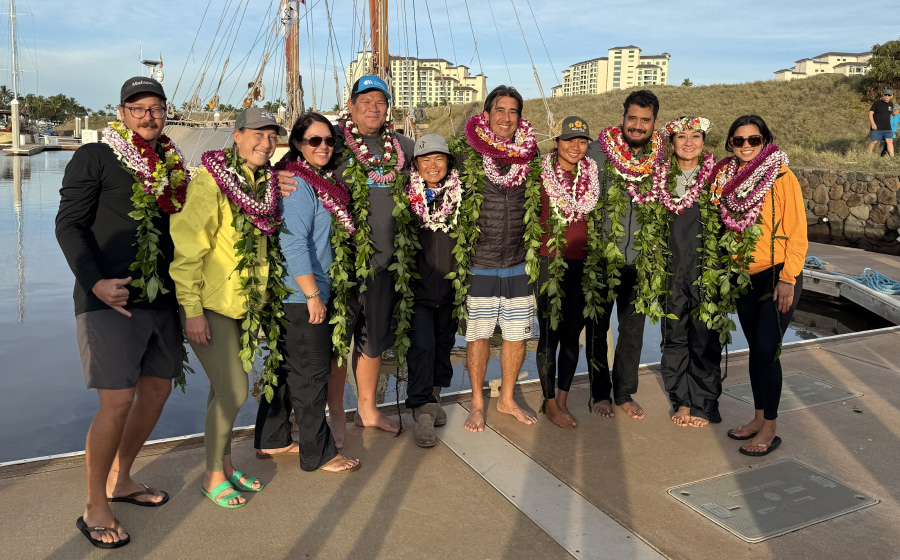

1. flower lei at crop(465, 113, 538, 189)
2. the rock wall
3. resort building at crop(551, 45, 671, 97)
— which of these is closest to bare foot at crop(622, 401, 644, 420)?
flower lei at crop(465, 113, 538, 189)

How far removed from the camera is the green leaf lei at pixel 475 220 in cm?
432

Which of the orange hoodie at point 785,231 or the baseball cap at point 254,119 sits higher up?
the baseball cap at point 254,119

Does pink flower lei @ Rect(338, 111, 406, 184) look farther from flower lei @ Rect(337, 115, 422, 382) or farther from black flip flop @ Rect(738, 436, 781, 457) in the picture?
black flip flop @ Rect(738, 436, 781, 457)

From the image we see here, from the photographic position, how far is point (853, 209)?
1661cm

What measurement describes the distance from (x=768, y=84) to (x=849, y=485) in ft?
155

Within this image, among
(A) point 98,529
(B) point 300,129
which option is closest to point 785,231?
(B) point 300,129

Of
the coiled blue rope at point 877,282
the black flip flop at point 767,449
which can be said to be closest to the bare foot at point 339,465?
the black flip flop at point 767,449

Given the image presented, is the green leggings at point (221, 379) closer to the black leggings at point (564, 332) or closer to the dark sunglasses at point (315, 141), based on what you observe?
the dark sunglasses at point (315, 141)

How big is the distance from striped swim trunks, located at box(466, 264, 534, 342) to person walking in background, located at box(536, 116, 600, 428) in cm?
14

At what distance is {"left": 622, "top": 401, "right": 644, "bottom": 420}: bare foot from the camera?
15.5ft

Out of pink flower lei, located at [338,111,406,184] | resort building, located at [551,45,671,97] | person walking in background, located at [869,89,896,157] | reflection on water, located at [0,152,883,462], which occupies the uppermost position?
resort building, located at [551,45,671,97]

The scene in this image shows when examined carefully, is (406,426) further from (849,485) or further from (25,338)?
(25,338)

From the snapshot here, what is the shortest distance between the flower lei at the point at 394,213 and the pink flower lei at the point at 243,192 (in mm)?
613

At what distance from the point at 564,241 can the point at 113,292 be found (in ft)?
8.88
